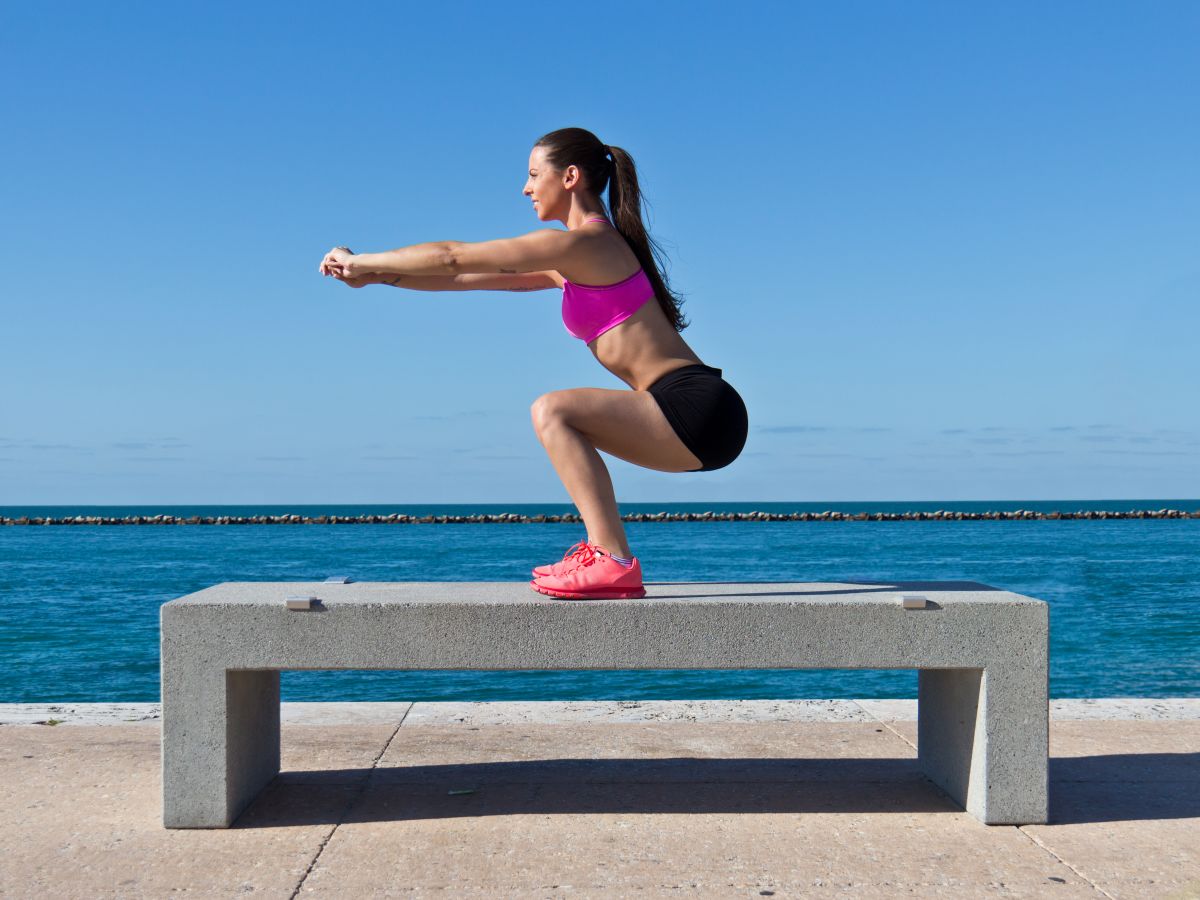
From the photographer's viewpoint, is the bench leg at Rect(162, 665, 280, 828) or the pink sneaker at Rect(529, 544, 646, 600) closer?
the bench leg at Rect(162, 665, 280, 828)

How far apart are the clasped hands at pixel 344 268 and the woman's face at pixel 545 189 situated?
2.37ft

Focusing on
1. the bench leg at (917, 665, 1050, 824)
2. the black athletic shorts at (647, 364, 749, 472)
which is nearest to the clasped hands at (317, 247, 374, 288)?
the black athletic shorts at (647, 364, 749, 472)

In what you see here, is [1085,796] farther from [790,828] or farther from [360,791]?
[360,791]

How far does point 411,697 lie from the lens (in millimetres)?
12781

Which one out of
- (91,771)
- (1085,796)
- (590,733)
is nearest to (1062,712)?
(1085,796)

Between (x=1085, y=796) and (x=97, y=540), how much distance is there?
62.2 metres

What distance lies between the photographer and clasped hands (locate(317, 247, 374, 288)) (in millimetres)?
4086

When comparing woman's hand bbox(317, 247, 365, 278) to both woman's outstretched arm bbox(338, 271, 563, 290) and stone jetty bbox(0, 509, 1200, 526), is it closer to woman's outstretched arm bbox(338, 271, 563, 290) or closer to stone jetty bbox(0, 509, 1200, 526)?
woman's outstretched arm bbox(338, 271, 563, 290)

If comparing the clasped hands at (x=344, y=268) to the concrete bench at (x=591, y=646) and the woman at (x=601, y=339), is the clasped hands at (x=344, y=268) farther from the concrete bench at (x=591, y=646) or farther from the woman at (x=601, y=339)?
the concrete bench at (x=591, y=646)

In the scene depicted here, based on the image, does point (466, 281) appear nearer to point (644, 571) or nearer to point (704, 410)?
point (704, 410)

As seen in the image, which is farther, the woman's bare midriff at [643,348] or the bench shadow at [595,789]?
the woman's bare midriff at [643,348]

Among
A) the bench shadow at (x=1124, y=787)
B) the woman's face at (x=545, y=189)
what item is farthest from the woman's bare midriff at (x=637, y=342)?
the bench shadow at (x=1124, y=787)

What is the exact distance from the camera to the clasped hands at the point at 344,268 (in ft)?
13.4

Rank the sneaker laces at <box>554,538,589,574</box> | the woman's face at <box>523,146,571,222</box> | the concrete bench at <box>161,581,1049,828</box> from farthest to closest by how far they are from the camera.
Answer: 1. the woman's face at <box>523,146,571,222</box>
2. the sneaker laces at <box>554,538,589,574</box>
3. the concrete bench at <box>161,581,1049,828</box>
